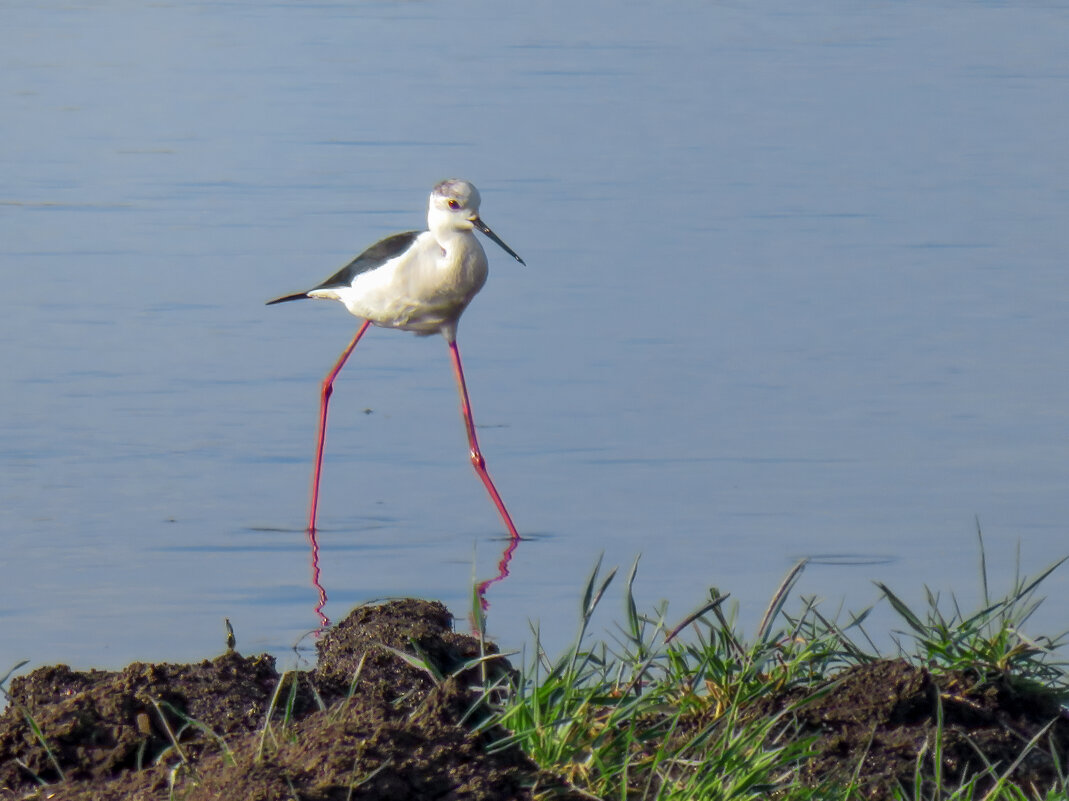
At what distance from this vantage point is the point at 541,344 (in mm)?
8539

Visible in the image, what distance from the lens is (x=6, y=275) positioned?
9672 mm

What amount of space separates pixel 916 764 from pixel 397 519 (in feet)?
10.7

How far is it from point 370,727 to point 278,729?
0.22 metres

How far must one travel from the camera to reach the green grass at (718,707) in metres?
3.29

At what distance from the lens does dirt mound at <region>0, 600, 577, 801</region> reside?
10.1ft

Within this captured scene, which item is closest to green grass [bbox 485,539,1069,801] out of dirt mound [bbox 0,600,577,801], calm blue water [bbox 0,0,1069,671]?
dirt mound [bbox 0,600,577,801]

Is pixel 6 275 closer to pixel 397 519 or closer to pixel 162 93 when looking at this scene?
pixel 397 519

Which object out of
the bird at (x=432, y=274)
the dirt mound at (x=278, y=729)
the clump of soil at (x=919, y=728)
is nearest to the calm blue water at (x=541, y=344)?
the bird at (x=432, y=274)

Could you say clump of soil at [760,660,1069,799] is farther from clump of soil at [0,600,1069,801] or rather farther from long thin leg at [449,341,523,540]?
long thin leg at [449,341,523,540]

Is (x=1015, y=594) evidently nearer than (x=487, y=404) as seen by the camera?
Yes

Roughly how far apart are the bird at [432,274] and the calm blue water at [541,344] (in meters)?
0.47

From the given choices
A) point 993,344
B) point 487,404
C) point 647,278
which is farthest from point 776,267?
point 487,404

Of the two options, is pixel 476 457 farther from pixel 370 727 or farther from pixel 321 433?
pixel 370 727

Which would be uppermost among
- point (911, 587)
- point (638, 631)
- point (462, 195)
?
point (462, 195)
